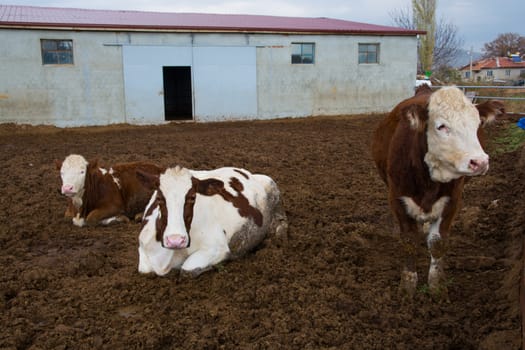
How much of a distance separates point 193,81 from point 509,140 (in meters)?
11.2

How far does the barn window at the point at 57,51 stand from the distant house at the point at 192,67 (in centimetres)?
3

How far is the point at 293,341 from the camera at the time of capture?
3184mm

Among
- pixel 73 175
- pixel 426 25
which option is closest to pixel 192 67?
pixel 73 175

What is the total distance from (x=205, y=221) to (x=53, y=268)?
148 centimetres

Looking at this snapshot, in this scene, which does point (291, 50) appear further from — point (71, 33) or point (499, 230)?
point (499, 230)

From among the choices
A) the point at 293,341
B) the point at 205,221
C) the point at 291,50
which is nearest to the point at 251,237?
the point at 205,221

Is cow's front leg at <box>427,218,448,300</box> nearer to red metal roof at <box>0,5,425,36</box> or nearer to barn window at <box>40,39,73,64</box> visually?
red metal roof at <box>0,5,425,36</box>

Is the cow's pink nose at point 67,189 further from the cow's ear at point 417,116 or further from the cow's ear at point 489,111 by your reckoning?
the cow's ear at point 489,111

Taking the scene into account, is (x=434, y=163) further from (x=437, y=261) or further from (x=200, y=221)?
(x=200, y=221)

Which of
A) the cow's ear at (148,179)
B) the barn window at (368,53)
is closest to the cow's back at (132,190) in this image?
the cow's ear at (148,179)

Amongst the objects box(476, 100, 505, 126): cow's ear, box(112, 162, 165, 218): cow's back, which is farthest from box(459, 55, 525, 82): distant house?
box(476, 100, 505, 126): cow's ear

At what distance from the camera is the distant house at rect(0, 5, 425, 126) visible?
1694 cm

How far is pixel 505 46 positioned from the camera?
249ft

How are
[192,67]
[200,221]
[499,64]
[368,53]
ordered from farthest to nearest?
1. [499,64]
2. [368,53]
3. [192,67]
4. [200,221]
